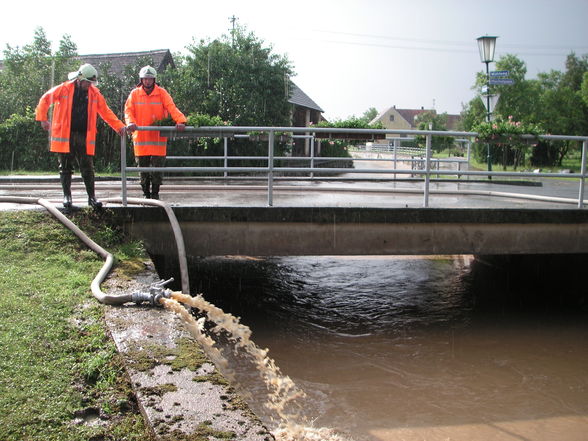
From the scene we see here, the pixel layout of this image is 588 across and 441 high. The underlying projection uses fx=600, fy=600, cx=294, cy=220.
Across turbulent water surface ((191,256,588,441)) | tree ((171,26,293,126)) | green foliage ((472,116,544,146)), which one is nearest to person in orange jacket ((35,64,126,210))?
turbulent water surface ((191,256,588,441))

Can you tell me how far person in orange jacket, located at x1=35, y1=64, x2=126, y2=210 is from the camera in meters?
7.02

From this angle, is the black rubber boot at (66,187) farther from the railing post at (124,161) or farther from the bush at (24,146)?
the bush at (24,146)

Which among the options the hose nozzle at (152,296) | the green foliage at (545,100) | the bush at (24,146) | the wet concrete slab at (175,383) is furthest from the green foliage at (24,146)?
the green foliage at (545,100)

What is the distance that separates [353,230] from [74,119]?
372cm

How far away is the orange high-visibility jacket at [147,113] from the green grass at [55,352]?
201 centimetres

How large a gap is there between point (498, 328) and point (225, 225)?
4.38 m

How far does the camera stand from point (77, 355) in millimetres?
4027

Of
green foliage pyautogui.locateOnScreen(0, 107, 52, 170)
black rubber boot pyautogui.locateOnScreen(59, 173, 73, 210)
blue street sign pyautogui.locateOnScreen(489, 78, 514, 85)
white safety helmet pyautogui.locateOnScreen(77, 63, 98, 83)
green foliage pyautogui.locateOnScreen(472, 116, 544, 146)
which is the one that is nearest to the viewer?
white safety helmet pyautogui.locateOnScreen(77, 63, 98, 83)

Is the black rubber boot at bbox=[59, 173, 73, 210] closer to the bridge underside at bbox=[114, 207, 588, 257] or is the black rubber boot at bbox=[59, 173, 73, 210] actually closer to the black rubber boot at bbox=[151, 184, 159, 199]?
the bridge underside at bbox=[114, 207, 588, 257]

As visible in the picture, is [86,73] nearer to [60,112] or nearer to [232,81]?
[60,112]

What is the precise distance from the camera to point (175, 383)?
3621 mm

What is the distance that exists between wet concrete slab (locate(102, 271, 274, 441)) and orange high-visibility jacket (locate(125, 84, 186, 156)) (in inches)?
140

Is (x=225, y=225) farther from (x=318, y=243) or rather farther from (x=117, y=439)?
(x=117, y=439)

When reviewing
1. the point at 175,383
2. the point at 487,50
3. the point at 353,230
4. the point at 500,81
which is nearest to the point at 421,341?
the point at 353,230
